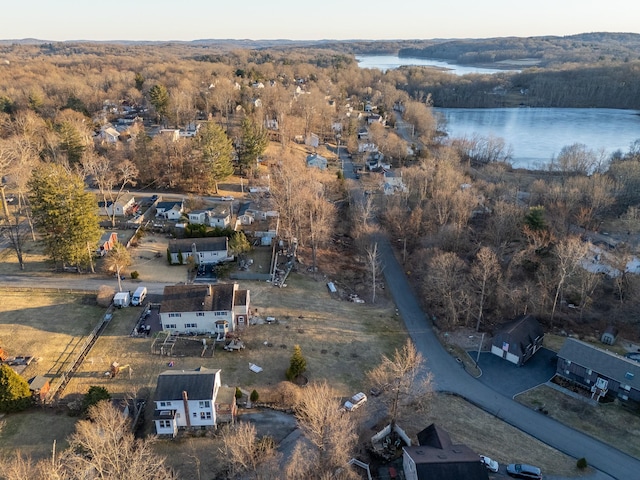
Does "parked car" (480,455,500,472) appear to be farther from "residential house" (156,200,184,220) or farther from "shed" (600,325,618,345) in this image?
"residential house" (156,200,184,220)

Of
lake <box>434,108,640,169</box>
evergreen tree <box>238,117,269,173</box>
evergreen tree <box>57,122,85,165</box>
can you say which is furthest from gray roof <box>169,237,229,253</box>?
lake <box>434,108,640,169</box>

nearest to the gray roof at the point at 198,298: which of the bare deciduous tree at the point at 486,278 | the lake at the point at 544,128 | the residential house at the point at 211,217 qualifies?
the residential house at the point at 211,217

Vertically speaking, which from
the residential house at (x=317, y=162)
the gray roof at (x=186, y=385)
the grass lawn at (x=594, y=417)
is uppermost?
the residential house at (x=317, y=162)

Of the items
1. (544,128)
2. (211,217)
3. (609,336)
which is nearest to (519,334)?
(609,336)

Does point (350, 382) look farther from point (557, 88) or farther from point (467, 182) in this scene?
point (557, 88)

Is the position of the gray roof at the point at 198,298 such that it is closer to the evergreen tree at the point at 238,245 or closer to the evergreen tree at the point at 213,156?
the evergreen tree at the point at 238,245

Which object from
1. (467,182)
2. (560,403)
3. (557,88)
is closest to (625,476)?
(560,403)

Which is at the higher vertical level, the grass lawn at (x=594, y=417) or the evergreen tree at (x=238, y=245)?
the evergreen tree at (x=238, y=245)
